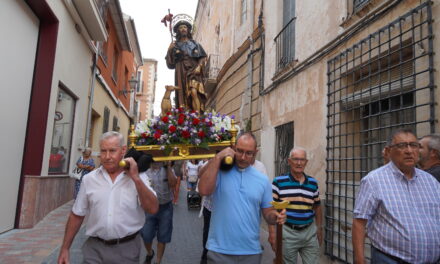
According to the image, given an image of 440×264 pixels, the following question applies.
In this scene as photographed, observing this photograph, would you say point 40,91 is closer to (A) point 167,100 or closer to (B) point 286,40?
(A) point 167,100

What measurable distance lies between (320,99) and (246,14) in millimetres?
6566

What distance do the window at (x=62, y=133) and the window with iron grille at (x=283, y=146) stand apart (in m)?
5.03

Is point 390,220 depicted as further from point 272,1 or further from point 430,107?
point 272,1

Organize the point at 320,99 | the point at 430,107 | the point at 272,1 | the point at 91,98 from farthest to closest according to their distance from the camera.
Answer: the point at 91,98 < the point at 272,1 < the point at 320,99 < the point at 430,107

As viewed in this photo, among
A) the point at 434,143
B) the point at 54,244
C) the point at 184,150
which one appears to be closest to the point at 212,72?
the point at 54,244

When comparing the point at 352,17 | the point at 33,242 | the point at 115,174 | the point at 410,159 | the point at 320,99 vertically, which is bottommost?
the point at 33,242

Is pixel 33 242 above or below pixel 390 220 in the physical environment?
below

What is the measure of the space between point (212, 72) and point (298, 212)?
12.4 m

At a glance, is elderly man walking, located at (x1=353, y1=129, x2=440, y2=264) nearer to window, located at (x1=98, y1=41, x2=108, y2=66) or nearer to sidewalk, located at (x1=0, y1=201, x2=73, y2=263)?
sidewalk, located at (x1=0, y1=201, x2=73, y2=263)

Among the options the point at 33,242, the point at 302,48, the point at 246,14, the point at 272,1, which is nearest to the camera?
the point at 33,242

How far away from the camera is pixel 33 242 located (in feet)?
18.2

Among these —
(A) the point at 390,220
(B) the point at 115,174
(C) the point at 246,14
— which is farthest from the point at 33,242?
(C) the point at 246,14

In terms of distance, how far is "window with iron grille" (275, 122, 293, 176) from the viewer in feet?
24.7

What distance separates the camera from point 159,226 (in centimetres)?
490
